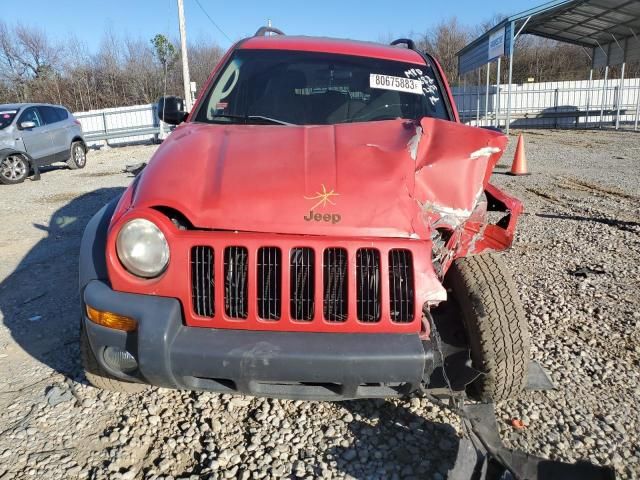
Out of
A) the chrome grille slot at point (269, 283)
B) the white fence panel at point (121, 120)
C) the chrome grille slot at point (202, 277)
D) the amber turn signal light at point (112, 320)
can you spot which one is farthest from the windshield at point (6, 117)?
the chrome grille slot at point (269, 283)

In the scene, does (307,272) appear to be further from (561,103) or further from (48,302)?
(561,103)

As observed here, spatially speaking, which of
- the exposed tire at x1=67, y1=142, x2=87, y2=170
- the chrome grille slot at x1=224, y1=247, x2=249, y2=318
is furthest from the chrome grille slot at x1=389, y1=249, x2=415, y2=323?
the exposed tire at x1=67, y1=142, x2=87, y2=170

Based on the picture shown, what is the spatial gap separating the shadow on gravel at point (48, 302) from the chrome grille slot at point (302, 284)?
5.54 ft

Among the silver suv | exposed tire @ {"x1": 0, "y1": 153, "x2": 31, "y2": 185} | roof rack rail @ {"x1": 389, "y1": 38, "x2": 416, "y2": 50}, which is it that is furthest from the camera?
the silver suv

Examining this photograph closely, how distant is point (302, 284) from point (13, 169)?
10.8 m

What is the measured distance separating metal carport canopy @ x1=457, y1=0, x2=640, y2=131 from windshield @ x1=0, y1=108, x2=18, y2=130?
47.0ft

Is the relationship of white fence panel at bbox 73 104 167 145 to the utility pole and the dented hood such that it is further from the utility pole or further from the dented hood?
the dented hood

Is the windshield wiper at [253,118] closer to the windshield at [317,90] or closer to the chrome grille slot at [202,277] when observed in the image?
the windshield at [317,90]

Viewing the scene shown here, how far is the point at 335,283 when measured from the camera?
2010 mm

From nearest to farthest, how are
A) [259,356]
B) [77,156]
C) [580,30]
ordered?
1. [259,356]
2. [77,156]
3. [580,30]

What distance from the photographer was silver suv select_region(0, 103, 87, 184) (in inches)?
412

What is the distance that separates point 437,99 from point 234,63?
4.96 ft

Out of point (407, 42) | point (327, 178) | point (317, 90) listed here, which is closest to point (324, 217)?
point (327, 178)

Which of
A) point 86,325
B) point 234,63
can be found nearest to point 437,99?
point 234,63
